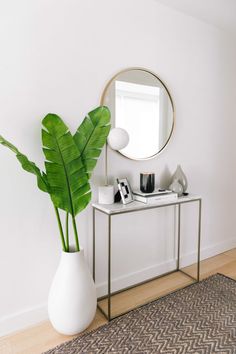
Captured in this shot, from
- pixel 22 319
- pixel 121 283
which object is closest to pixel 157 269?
pixel 121 283

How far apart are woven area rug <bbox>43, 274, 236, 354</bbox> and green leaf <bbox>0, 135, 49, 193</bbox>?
979 millimetres

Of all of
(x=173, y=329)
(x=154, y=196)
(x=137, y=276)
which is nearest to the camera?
(x=173, y=329)

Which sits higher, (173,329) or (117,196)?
(117,196)

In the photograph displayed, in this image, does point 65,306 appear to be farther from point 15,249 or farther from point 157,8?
point 157,8

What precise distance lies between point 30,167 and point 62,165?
0.62ft

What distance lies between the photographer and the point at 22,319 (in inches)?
70.7

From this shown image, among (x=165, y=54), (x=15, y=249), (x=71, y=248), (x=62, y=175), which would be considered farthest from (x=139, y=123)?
(x=15, y=249)

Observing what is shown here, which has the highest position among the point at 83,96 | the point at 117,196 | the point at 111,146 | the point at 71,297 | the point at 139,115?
the point at 83,96

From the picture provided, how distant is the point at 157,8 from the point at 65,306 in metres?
2.37

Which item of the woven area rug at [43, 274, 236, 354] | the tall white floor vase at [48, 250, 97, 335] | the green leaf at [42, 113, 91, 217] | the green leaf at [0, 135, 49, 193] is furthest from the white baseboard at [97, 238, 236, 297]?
the green leaf at [0, 135, 49, 193]

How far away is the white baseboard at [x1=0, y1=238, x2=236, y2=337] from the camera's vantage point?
1.76 m

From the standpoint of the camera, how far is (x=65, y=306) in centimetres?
164

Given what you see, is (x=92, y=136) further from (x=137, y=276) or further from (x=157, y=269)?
(x=157, y=269)

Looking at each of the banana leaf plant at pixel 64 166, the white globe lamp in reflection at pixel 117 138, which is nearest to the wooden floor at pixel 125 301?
the banana leaf plant at pixel 64 166
